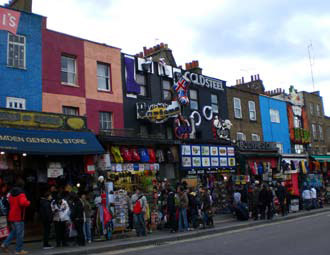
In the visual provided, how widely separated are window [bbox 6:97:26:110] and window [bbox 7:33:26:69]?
1522mm

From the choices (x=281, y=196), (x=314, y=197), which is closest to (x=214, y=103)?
(x=281, y=196)

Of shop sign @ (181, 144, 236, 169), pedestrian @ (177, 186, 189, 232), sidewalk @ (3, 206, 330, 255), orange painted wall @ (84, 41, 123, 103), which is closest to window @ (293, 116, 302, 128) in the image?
shop sign @ (181, 144, 236, 169)

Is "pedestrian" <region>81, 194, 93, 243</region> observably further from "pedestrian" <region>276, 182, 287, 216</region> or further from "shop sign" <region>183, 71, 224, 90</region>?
"shop sign" <region>183, 71, 224, 90</region>

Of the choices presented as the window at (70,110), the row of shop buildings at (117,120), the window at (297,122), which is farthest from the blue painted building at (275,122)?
the window at (70,110)

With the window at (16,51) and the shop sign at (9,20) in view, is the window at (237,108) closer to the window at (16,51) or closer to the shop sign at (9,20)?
the window at (16,51)

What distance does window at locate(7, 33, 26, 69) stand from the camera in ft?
57.4

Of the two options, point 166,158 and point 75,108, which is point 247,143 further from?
point 75,108

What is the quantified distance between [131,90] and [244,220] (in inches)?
361

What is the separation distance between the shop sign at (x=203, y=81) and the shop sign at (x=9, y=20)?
1132 cm

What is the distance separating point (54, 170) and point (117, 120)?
636 cm

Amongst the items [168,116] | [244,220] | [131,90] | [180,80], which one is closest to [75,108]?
[131,90]

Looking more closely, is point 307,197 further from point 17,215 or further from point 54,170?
point 17,215

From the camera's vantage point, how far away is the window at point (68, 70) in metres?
19.5

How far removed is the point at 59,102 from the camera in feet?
62.0
